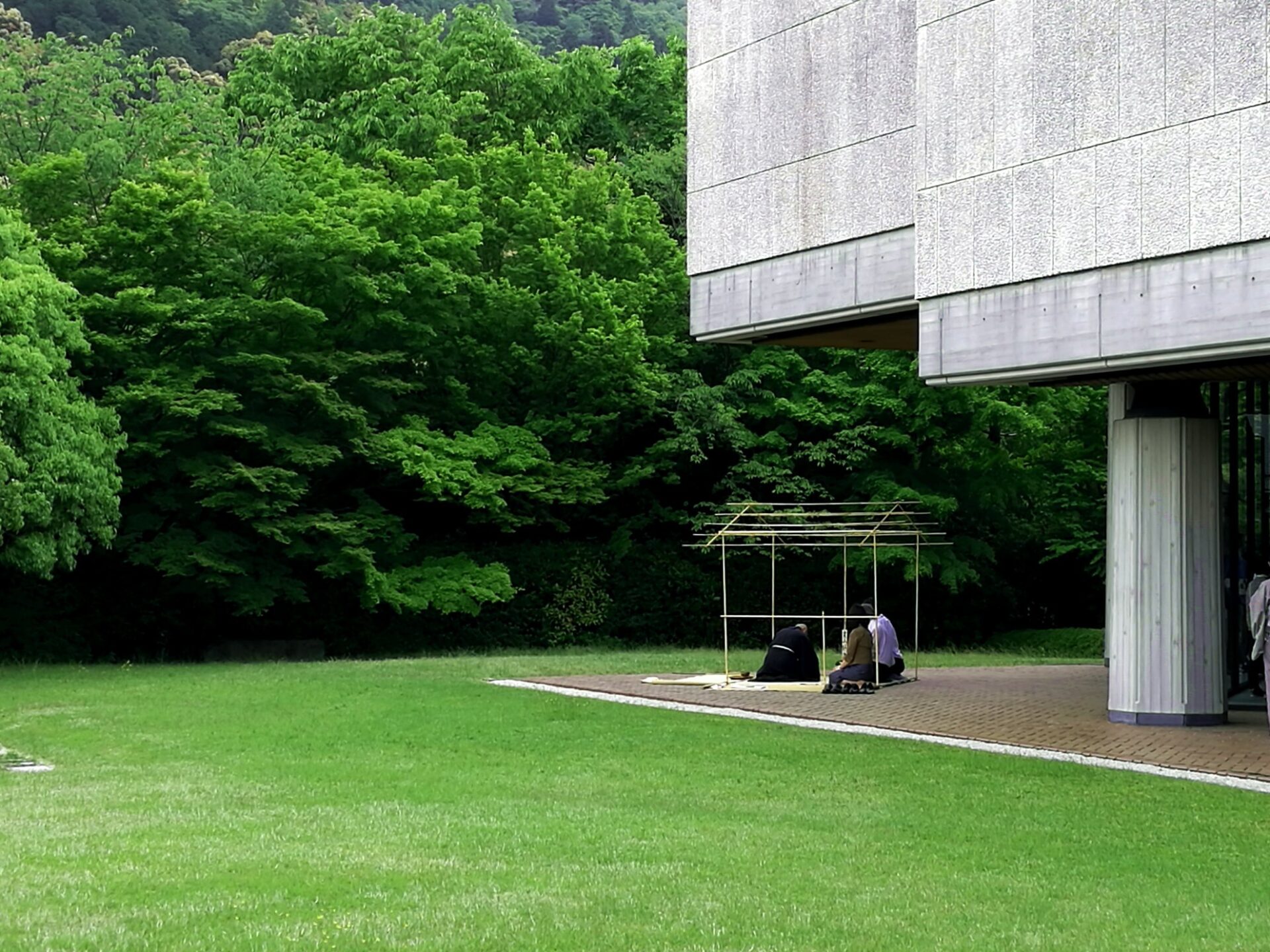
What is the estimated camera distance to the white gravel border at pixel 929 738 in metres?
14.9

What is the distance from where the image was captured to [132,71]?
41.9 m

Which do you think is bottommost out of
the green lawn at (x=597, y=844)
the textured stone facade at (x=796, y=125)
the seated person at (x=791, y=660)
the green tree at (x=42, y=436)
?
the green lawn at (x=597, y=844)

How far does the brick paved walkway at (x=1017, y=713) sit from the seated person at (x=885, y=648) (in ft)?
1.85

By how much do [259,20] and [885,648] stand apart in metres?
52.5

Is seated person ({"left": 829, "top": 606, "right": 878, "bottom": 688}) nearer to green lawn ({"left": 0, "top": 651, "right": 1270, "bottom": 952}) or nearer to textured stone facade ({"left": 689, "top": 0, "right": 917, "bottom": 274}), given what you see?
green lawn ({"left": 0, "top": 651, "right": 1270, "bottom": 952})

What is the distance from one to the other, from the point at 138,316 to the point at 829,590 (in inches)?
669

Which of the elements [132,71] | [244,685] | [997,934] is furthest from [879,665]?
[132,71]

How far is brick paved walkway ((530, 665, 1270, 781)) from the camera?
1672cm

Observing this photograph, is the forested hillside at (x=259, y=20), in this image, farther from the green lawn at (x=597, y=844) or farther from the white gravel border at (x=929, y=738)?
the green lawn at (x=597, y=844)

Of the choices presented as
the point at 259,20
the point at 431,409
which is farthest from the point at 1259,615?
the point at 259,20

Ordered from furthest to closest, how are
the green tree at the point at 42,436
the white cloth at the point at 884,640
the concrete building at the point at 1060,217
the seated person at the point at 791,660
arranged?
the green tree at the point at 42,436 < the white cloth at the point at 884,640 < the seated person at the point at 791,660 < the concrete building at the point at 1060,217

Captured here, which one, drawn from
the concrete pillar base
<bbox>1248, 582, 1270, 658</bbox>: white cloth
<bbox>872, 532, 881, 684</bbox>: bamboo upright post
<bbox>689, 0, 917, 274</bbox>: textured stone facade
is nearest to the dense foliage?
<bbox>689, 0, 917, 274</bbox>: textured stone facade

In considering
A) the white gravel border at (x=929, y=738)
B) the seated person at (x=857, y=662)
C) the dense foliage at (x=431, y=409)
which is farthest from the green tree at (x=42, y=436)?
the seated person at (x=857, y=662)

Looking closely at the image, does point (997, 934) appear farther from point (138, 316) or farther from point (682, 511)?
point (682, 511)
